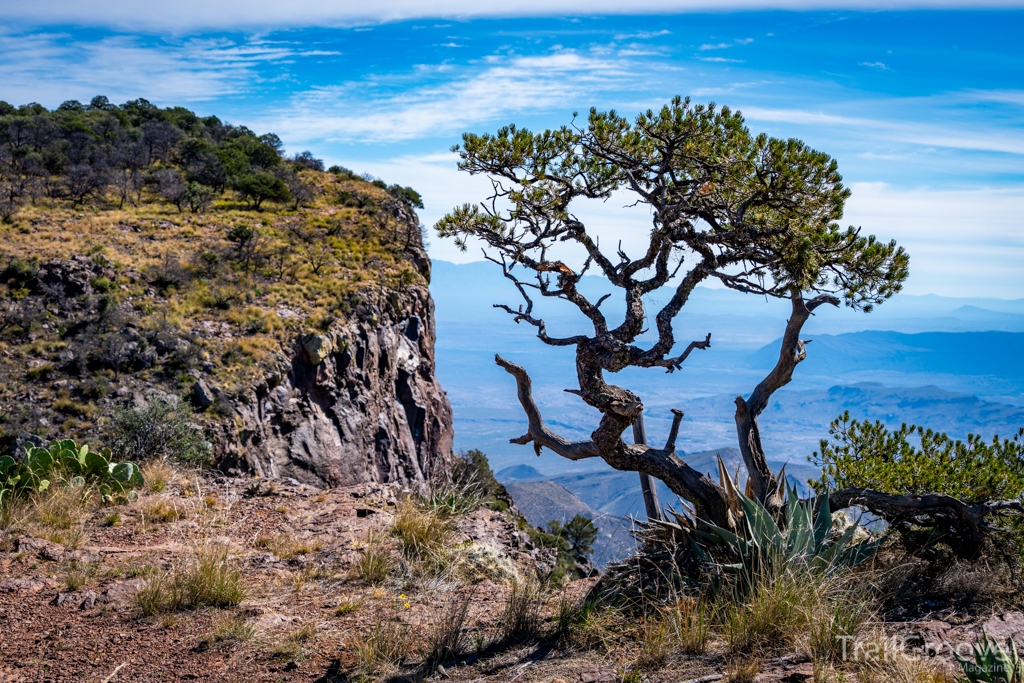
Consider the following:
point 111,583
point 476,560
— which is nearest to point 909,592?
point 476,560

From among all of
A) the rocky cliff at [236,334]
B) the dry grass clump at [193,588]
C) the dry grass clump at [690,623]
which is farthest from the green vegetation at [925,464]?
the rocky cliff at [236,334]

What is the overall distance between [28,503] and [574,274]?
628cm

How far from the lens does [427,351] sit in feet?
113

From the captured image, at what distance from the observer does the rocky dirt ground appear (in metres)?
4.25

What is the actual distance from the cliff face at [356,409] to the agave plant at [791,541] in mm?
13915

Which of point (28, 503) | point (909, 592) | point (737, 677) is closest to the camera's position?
point (737, 677)

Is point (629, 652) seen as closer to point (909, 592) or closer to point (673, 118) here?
point (909, 592)

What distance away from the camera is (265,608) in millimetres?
5441

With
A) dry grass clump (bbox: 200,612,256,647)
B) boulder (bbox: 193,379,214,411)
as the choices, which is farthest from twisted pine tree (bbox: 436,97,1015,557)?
boulder (bbox: 193,379,214,411)

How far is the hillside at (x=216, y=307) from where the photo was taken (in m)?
19.0

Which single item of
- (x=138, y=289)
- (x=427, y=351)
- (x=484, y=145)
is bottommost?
(x=427, y=351)

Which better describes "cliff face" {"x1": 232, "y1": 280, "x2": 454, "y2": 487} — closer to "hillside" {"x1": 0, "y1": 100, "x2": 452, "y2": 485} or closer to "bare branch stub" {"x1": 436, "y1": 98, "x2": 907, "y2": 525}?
"hillside" {"x1": 0, "y1": 100, "x2": 452, "y2": 485}

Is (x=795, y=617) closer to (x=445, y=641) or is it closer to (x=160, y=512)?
(x=445, y=641)

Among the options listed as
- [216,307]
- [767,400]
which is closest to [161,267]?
[216,307]
